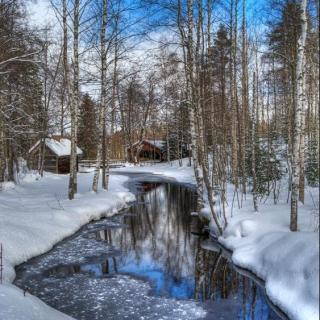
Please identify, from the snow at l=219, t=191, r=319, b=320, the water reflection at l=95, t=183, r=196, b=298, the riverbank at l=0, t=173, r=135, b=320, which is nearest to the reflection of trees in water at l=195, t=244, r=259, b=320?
the water reflection at l=95, t=183, r=196, b=298

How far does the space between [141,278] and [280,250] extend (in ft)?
11.5

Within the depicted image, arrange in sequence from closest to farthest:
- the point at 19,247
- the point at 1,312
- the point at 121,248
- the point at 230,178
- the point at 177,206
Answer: the point at 1,312, the point at 19,247, the point at 121,248, the point at 177,206, the point at 230,178

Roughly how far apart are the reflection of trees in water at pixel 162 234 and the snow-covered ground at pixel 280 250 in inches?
55.1

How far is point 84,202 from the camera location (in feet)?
61.8

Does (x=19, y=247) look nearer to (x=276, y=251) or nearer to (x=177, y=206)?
(x=276, y=251)

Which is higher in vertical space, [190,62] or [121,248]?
[190,62]

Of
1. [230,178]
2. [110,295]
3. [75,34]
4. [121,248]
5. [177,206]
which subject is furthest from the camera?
[230,178]

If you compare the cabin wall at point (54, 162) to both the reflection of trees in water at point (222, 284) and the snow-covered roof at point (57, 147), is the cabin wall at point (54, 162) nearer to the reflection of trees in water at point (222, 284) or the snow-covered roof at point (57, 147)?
Answer: the snow-covered roof at point (57, 147)

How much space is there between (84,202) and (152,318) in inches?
439

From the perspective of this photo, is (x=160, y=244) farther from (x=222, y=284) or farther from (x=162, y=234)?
(x=222, y=284)

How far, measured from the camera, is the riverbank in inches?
299

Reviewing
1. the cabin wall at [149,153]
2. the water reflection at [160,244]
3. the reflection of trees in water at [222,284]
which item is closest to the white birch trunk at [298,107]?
the reflection of trees in water at [222,284]

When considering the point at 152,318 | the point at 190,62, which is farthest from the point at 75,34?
the point at 152,318

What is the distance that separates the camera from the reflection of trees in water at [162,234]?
12333 millimetres
